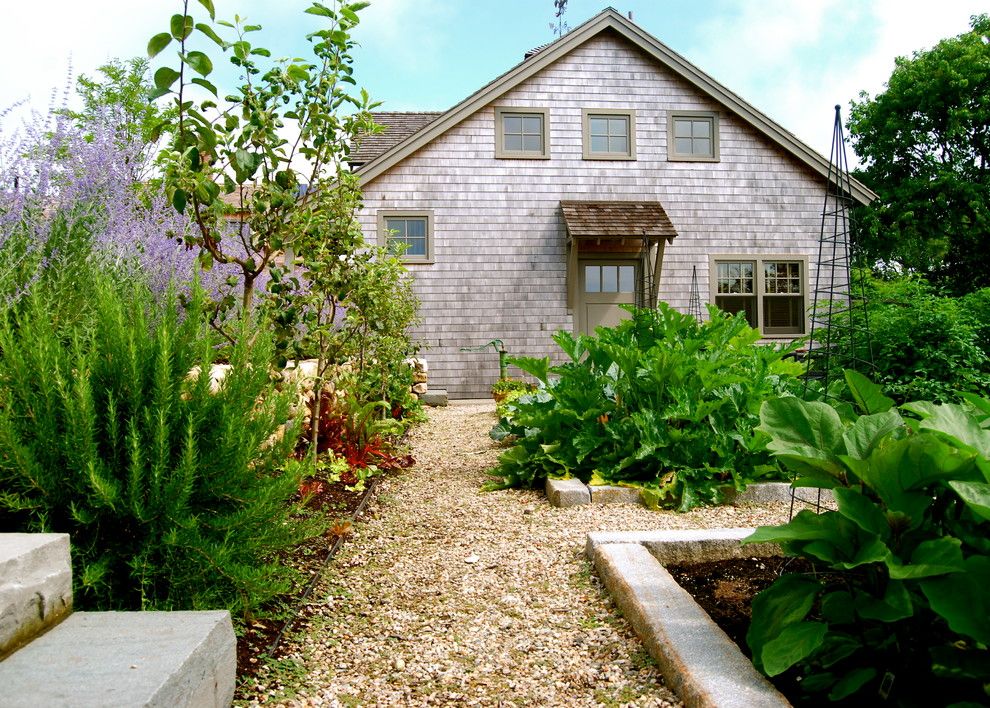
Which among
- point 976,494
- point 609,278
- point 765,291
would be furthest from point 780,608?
point 765,291

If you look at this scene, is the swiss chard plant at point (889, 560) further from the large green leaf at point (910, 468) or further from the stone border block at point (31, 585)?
the stone border block at point (31, 585)

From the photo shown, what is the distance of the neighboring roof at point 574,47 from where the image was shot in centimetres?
1162

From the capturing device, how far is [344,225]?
4.57m

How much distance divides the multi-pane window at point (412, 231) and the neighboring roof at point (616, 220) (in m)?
2.27

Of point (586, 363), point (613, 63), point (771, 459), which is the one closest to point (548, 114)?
point (613, 63)

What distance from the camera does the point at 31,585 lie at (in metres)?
1.74

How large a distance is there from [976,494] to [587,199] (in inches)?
435

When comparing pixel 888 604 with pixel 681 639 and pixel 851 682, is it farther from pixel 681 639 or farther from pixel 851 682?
pixel 681 639

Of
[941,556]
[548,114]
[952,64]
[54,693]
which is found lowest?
[54,693]

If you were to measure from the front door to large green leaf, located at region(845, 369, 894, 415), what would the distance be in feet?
33.1

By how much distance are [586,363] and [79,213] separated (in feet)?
10.7

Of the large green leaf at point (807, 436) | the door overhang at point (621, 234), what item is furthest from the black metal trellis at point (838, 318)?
the door overhang at point (621, 234)

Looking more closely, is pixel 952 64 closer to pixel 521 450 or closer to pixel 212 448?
pixel 521 450

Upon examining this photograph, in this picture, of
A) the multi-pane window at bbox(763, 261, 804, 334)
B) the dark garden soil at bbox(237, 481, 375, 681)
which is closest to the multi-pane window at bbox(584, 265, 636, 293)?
the multi-pane window at bbox(763, 261, 804, 334)
